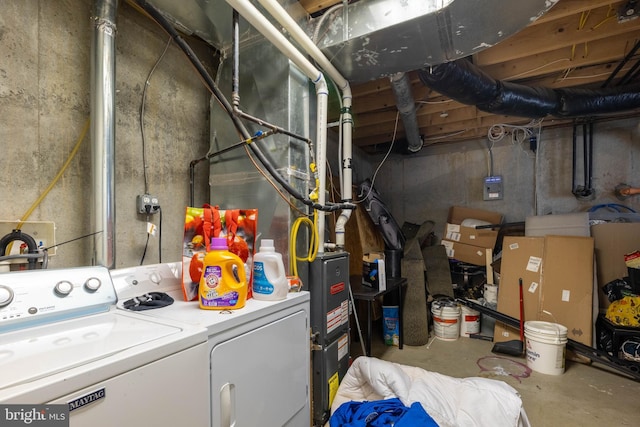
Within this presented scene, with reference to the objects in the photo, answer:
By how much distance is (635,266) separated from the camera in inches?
96.5

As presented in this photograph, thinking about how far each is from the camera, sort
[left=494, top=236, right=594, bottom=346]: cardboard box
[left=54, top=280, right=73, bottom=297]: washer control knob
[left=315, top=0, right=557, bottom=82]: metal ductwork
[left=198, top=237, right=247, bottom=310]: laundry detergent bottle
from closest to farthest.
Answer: [left=54, top=280, right=73, bottom=297]: washer control knob
[left=198, top=237, right=247, bottom=310]: laundry detergent bottle
[left=315, top=0, right=557, bottom=82]: metal ductwork
[left=494, top=236, right=594, bottom=346]: cardboard box

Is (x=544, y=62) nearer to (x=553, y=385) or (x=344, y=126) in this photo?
(x=344, y=126)

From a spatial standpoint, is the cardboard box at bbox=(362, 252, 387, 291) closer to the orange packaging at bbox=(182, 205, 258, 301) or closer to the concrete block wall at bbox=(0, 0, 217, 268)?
the orange packaging at bbox=(182, 205, 258, 301)

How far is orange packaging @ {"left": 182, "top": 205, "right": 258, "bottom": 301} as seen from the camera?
1.21 m

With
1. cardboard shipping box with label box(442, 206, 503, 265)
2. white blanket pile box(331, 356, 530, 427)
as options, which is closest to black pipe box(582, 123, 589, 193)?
cardboard shipping box with label box(442, 206, 503, 265)

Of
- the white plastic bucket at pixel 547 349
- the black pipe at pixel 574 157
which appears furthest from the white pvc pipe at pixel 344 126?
the black pipe at pixel 574 157

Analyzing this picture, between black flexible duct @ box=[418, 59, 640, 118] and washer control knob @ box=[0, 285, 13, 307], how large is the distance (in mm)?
2497

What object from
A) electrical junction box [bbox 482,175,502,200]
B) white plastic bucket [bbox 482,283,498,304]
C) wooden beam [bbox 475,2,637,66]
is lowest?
white plastic bucket [bbox 482,283,498,304]

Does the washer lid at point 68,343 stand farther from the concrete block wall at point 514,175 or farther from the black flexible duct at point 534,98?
the concrete block wall at point 514,175

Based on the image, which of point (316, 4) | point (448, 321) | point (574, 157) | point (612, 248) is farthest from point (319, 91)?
point (574, 157)

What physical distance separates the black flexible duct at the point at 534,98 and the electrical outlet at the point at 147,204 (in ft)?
6.80

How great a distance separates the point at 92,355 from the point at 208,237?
691 mm

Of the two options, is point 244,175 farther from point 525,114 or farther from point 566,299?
point 566,299

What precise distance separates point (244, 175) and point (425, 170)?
138 inches
